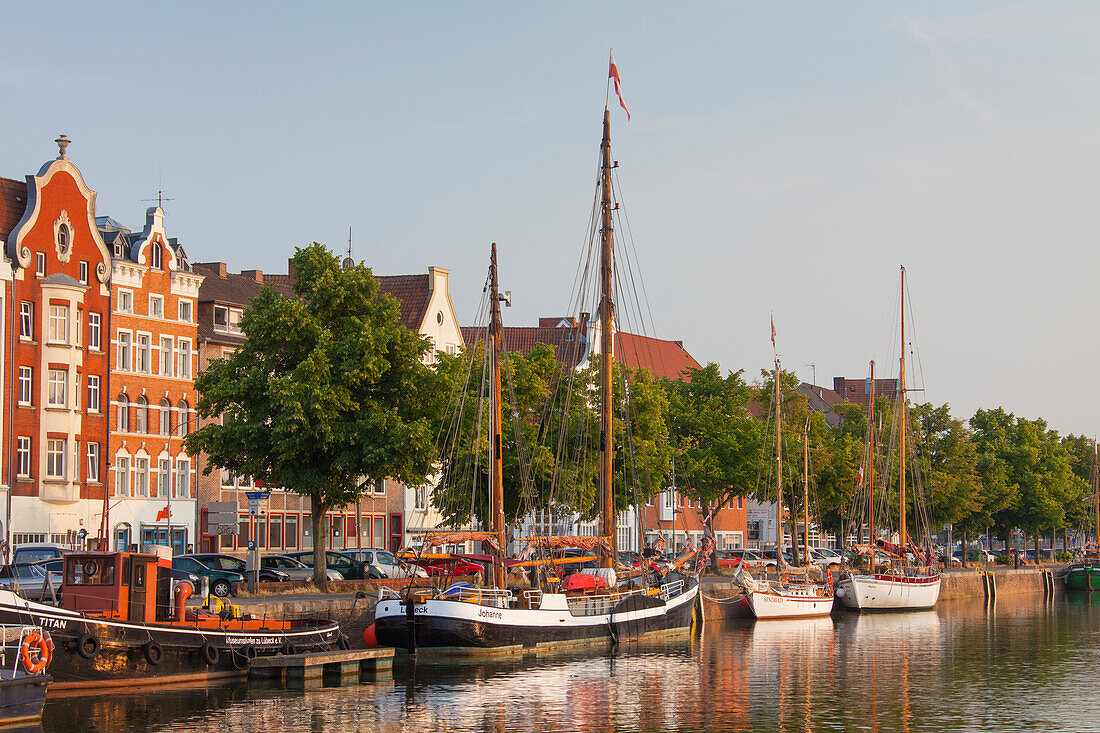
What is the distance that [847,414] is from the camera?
11738 centimetres

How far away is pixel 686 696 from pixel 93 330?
45.2 metres

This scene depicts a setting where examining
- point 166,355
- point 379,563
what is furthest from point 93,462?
point 379,563

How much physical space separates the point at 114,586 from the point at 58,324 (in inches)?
1446

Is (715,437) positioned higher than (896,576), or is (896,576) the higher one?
(715,437)

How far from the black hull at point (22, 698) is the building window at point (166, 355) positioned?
49379 mm

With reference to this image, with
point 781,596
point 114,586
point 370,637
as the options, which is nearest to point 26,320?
point 370,637

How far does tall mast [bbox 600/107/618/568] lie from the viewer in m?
57.6

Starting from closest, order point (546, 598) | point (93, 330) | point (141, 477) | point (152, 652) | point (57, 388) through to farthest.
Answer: point (152, 652), point (546, 598), point (57, 388), point (93, 330), point (141, 477)

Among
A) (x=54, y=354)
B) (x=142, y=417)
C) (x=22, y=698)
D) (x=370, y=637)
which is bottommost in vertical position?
(x=370, y=637)

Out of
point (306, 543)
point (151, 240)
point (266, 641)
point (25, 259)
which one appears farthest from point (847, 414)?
point (266, 641)

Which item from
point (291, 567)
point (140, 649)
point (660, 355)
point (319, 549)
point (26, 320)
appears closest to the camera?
point (140, 649)

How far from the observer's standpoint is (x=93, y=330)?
247 ft

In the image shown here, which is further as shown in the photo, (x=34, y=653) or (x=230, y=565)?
(x=230, y=565)

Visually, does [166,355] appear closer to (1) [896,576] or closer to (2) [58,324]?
(2) [58,324]
